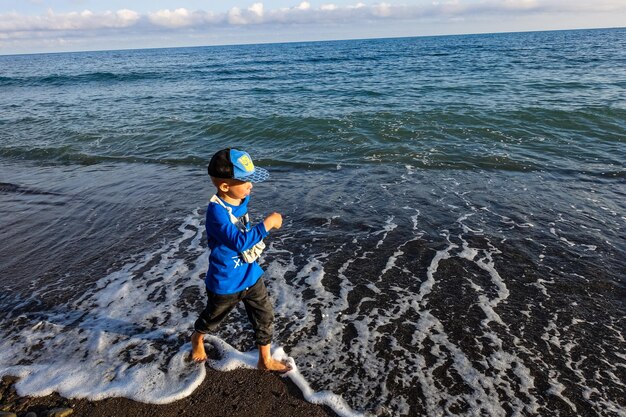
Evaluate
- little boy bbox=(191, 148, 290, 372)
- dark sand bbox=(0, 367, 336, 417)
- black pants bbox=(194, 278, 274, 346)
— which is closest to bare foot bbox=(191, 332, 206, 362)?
little boy bbox=(191, 148, 290, 372)

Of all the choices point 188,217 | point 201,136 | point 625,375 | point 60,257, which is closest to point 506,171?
point 625,375

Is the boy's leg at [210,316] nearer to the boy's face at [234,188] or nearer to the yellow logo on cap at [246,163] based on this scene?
the boy's face at [234,188]

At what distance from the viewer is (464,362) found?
3660mm

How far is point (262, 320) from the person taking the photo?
11.3 feet

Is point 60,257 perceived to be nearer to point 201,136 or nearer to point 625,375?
point 625,375

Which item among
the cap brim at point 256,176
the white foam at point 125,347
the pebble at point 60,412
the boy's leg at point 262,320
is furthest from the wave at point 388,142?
the pebble at point 60,412

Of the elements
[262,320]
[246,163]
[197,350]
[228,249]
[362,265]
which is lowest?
[362,265]

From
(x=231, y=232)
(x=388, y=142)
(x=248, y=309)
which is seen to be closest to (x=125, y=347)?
(x=248, y=309)

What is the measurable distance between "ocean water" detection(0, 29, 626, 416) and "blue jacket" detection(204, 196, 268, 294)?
0.90 m

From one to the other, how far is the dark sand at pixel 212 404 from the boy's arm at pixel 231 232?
1.23m

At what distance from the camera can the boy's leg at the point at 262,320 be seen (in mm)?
3383

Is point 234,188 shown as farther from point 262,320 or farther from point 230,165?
point 262,320

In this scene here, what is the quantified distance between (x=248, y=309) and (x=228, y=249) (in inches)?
26.3

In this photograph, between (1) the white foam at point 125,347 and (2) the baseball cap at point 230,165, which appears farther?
(1) the white foam at point 125,347
